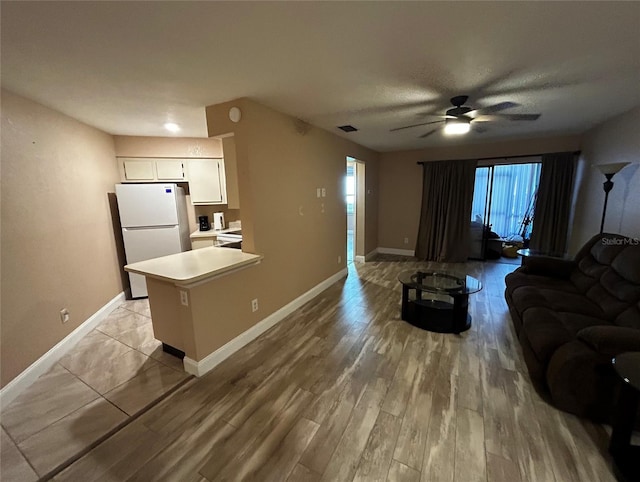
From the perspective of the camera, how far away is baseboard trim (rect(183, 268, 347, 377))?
229 cm

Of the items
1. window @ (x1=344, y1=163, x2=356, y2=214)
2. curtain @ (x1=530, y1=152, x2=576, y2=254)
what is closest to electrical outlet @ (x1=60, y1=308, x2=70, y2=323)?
window @ (x1=344, y1=163, x2=356, y2=214)

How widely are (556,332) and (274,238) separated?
256 cm

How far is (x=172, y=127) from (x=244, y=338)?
2846 mm

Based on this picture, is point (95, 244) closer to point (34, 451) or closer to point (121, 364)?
point (121, 364)

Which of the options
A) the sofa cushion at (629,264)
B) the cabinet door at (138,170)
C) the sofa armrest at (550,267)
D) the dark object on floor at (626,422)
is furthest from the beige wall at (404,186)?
the dark object on floor at (626,422)

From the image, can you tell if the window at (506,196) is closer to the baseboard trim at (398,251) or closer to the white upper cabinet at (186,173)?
the baseboard trim at (398,251)

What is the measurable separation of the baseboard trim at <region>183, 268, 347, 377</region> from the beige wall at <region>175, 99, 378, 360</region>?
6 centimetres

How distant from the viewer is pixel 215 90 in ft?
7.52

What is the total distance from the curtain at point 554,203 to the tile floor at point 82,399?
5820 millimetres

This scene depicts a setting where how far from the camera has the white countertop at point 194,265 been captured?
210 centimetres

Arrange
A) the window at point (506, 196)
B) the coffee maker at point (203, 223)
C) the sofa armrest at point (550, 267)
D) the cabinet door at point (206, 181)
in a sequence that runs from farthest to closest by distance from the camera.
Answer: the window at point (506, 196), the coffee maker at point (203, 223), the cabinet door at point (206, 181), the sofa armrest at point (550, 267)

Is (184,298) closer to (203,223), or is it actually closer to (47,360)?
(47,360)

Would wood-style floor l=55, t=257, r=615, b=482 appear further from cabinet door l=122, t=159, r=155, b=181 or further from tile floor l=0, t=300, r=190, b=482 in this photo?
cabinet door l=122, t=159, r=155, b=181

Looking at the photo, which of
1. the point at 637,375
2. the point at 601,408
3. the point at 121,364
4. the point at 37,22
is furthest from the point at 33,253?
the point at 601,408
